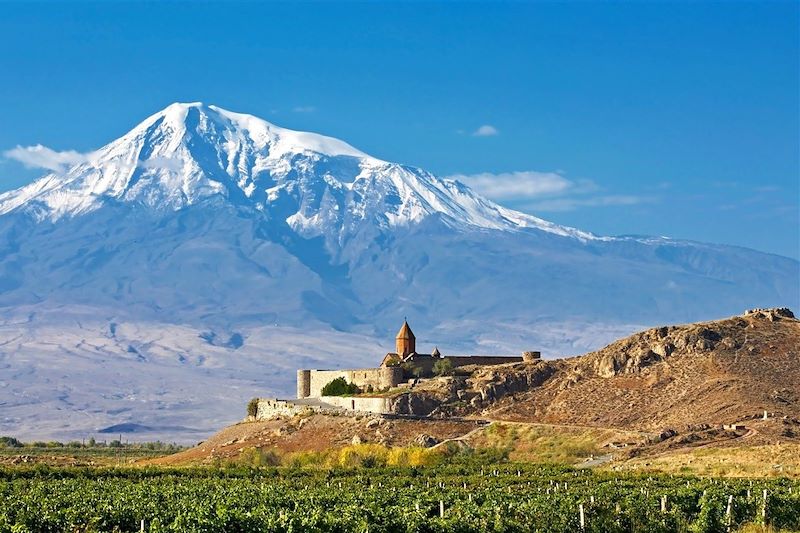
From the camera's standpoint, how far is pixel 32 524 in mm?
33094

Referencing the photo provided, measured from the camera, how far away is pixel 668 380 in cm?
7650

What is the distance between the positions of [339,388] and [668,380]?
23.6 metres

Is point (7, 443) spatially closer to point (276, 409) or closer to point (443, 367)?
point (276, 409)

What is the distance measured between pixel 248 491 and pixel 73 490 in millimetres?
5961

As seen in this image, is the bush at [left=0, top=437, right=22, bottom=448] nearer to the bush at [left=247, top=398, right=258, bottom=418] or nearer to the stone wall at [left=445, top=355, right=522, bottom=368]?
the bush at [left=247, top=398, right=258, bottom=418]

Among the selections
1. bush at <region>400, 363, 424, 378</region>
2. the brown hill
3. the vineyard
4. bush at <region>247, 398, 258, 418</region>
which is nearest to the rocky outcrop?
the brown hill

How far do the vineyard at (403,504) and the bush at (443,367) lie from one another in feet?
115

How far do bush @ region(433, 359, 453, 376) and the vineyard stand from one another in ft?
115

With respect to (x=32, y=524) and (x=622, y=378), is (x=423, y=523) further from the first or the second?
(x=622, y=378)

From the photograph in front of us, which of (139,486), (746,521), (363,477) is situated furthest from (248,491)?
(746,521)

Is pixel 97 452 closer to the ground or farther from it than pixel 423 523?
farther from it

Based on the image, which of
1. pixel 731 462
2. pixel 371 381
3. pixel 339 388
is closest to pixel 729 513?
pixel 731 462

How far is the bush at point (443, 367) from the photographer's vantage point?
88.2m

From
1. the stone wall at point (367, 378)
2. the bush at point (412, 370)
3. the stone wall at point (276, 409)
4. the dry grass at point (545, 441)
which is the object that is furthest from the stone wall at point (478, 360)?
the dry grass at point (545, 441)
